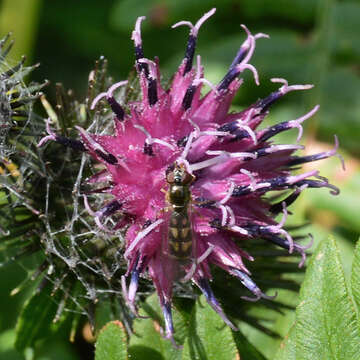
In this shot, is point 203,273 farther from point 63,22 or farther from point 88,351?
point 63,22

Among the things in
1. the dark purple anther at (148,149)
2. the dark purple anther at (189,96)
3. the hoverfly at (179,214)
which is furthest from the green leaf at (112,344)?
the dark purple anther at (189,96)

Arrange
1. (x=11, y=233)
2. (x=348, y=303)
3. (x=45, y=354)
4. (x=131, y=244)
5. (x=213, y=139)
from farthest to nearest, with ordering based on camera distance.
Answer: (x=45, y=354) < (x=11, y=233) < (x=213, y=139) < (x=131, y=244) < (x=348, y=303)

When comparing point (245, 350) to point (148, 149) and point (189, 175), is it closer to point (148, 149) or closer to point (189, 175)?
point (189, 175)

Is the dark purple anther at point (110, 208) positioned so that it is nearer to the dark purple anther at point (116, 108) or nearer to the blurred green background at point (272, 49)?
the dark purple anther at point (116, 108)

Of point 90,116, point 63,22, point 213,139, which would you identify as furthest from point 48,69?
point 213,139

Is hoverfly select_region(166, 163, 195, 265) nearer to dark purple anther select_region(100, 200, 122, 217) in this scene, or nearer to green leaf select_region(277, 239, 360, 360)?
dark purple anther select_region(100, 200, 122, 217)

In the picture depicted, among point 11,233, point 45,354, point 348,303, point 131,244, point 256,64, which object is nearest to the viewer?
point 348,303
